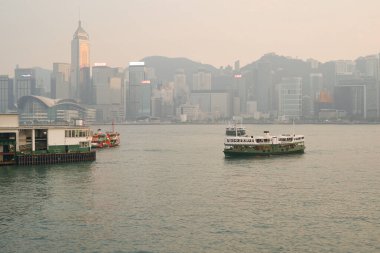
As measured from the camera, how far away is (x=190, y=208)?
3844 cm

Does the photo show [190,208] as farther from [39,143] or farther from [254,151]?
[254,151]

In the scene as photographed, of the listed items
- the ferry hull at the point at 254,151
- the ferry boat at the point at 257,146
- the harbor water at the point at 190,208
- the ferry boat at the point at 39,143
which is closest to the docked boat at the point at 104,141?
the ferry boat at the point at 257,146

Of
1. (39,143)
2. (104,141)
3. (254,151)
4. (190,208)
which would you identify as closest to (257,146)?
(254,151)

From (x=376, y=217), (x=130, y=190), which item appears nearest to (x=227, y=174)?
(x=130, y=190)

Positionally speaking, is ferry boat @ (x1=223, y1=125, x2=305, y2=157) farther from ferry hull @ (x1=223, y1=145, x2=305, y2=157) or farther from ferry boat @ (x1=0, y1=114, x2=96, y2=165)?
ferry boat @ (x1=0, y1=114, x2=96, y2=165)

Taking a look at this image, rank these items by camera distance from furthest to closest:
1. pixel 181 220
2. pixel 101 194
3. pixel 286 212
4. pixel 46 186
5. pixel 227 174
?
pixel 227 174, pixel 46 186, pixel 101 194, pixel 286 212, pixel 181 220

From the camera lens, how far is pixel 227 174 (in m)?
57.0

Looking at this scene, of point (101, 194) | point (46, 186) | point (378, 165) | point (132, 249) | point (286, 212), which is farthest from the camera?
point (378, 165)

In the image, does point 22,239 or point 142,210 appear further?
point 142,210

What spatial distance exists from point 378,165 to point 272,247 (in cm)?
4154

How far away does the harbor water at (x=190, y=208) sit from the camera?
29922mm

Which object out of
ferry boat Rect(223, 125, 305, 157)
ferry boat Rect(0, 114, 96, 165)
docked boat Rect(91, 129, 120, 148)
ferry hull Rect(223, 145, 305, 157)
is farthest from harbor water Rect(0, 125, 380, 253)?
docked boat Rect(91, 129, 120, 148)

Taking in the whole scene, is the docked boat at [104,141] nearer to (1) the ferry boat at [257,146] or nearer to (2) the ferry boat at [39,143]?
(1) the ferry boat at [257,146]

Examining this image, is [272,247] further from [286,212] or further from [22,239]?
[22,239]
